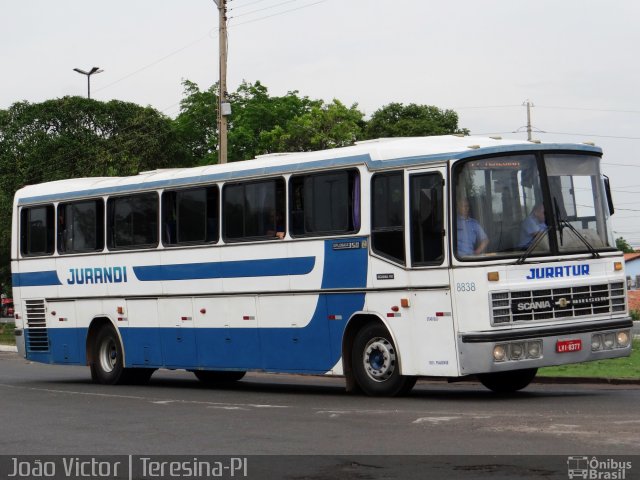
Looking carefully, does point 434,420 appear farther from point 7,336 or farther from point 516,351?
point 7,336

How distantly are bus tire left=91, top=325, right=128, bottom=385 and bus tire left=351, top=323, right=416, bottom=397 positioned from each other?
6428 mm

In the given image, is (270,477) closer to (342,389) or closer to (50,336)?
(342,389)

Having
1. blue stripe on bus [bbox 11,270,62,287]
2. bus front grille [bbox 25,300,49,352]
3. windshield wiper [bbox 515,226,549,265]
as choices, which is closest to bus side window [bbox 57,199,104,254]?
blue stripe on bus [bbox 11,270,62,287]

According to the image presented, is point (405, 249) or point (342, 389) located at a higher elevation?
point (405, 249)

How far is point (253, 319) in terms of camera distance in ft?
64.8

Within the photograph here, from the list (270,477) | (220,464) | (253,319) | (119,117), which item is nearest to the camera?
(270,477)

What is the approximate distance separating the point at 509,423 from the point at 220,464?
3.69 metres

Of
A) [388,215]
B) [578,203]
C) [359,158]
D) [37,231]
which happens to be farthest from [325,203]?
[37,231]

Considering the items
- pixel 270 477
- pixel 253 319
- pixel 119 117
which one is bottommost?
pixel 270 477

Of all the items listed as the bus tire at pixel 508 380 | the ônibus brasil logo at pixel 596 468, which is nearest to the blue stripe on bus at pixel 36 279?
the bus tire at pixel 508 380

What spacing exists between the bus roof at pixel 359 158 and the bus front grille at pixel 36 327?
9.40 ft

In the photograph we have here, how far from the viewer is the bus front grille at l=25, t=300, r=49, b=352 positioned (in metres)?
24.6

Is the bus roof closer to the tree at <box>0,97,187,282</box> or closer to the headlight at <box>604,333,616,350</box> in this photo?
the headlight at <box>604,333,616,350</box>

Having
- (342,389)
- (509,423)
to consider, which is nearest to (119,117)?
(342,389)
